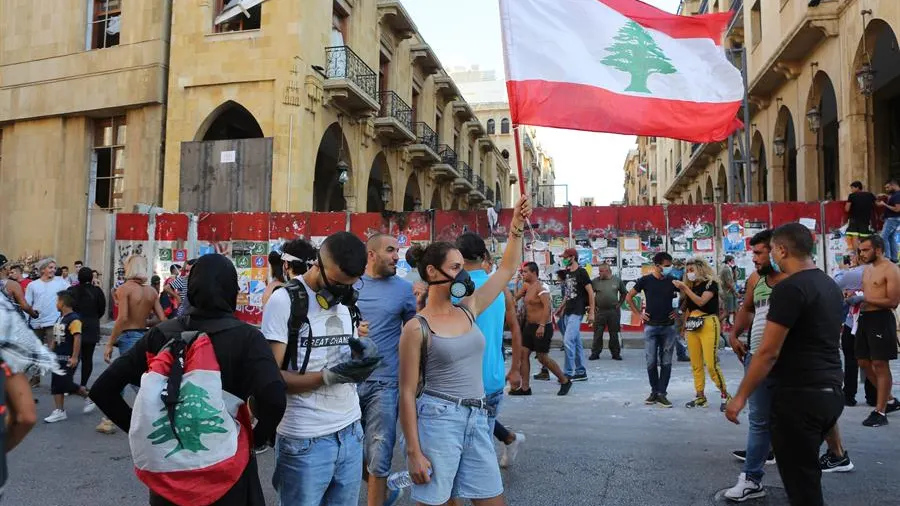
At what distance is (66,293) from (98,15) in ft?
55.7

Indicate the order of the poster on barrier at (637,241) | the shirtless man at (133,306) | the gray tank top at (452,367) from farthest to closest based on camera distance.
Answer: the poster on barrier at (637,241)
the shirtless man at (133,306)
the gray tank top at (452,367)

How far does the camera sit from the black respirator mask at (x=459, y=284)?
301 cm

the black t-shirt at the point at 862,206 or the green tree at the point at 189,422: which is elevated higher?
the black t-shirt at the point at 862,206

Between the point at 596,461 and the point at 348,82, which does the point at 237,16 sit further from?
the point at 596,461

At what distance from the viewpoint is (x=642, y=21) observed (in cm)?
534

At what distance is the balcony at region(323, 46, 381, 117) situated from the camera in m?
18.9

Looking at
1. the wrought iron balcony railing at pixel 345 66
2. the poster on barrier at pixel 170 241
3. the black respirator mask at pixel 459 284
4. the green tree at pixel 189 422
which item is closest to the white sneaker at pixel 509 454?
the black respirator mask at pixel 459 284

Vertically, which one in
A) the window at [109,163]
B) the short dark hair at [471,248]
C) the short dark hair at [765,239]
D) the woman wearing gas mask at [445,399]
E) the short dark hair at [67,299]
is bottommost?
the woman wearing gas mask at [445,399]

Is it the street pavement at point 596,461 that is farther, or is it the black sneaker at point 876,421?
the black sneaker at point 876,421

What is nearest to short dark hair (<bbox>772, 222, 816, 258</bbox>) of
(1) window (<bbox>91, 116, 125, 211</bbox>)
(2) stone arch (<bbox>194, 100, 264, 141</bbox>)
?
(2) stone arch (<bbox>194, 100, 264, 141</bbox>)

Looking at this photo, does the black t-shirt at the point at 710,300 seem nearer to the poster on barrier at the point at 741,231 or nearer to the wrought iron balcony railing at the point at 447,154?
the poster on barrier at the point at 741,231

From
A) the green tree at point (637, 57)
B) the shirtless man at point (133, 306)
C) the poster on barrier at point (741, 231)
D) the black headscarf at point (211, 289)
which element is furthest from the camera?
the poster on barrier at point (741, 231)

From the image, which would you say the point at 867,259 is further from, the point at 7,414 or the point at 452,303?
the point at 7,414

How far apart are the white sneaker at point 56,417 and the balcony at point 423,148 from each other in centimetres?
1952
